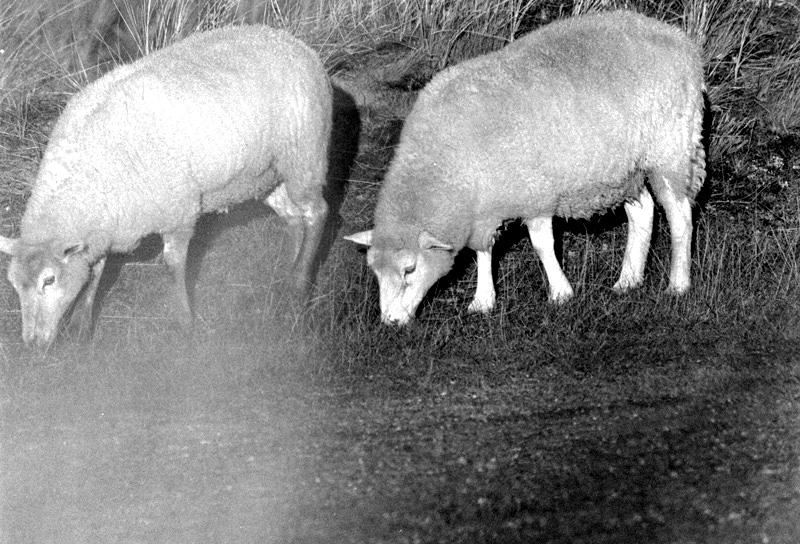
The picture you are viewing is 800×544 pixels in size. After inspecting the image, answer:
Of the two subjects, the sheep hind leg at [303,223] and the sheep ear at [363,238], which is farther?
the sheep hind leg at [303,223]

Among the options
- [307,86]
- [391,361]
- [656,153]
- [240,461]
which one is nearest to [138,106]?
[307,86]

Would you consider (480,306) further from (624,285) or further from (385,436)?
(385,436)

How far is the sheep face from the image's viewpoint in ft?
20.0

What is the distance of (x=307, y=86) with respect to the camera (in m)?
7.11

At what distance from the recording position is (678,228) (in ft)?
23.5

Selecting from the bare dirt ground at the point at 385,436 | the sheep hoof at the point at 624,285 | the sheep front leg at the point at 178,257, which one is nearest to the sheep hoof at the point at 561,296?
the bare dirt ground at the point at 385,436

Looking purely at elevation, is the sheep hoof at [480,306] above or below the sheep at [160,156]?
below

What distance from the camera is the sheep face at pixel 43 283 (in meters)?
6.10

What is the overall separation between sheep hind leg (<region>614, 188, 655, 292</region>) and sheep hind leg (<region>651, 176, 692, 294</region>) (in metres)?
0.16

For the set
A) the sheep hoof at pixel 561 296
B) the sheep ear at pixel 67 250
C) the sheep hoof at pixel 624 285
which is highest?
the sheep ear at pixel 67 250

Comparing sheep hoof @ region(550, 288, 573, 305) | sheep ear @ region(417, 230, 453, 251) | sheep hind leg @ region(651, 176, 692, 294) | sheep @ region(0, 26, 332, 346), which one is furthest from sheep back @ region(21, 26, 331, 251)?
sheep hind leg @ region(651, 176, 692, 294)

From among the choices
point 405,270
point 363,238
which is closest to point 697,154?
point 405,270

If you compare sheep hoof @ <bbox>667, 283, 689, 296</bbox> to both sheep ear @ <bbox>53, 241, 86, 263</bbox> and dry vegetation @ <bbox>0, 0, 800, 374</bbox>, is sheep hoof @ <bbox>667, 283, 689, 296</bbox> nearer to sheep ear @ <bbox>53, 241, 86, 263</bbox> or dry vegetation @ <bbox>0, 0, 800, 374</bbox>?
dry vegetation @ <bbox>0, 0, 800, 374</bbox>

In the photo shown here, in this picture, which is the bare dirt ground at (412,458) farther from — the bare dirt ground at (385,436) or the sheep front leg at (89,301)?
the sheep front leg at (89,301)
